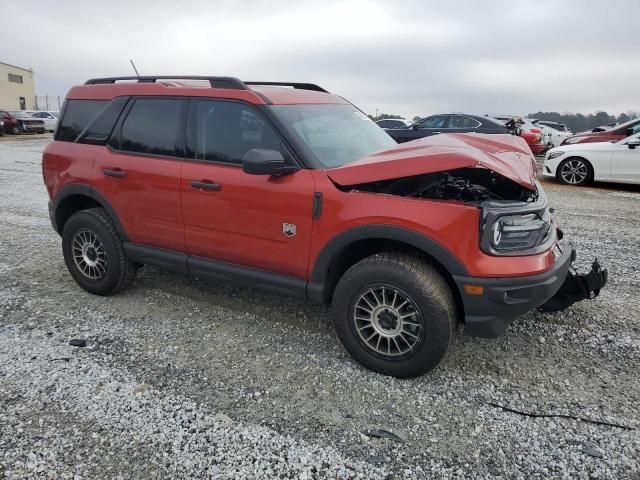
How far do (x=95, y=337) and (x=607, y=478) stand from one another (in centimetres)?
334

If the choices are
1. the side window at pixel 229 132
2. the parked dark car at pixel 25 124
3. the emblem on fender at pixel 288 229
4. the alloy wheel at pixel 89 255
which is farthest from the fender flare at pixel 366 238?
the parked dark car at pixel 25 124

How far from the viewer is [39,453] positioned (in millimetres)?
2352

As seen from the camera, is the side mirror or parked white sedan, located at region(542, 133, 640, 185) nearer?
the side mirror

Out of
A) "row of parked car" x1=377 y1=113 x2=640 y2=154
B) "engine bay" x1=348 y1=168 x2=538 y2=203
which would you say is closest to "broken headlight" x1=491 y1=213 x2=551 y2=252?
"engine bay" x1=348 y1=168 x2=538 y2=203

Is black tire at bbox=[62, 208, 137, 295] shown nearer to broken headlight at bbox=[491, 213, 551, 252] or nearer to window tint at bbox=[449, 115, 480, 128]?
broken headlight at bbox=[491, 213, 551, 252]

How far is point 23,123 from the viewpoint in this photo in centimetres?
2541

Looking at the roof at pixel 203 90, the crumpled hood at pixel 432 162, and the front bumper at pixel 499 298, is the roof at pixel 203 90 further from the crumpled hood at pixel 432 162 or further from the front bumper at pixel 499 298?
the front bumper at pixel 499 298

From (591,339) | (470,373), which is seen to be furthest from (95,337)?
(591,339)

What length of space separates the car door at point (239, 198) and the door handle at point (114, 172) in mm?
647

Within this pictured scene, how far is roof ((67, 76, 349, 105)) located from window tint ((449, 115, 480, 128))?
10637 millimetres

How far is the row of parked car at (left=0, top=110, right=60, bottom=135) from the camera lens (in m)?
24.7

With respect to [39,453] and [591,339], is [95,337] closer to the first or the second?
[39,453]

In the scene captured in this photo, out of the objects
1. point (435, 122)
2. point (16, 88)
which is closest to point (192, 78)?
point (435, 122)

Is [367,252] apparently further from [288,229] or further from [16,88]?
[16,88]
